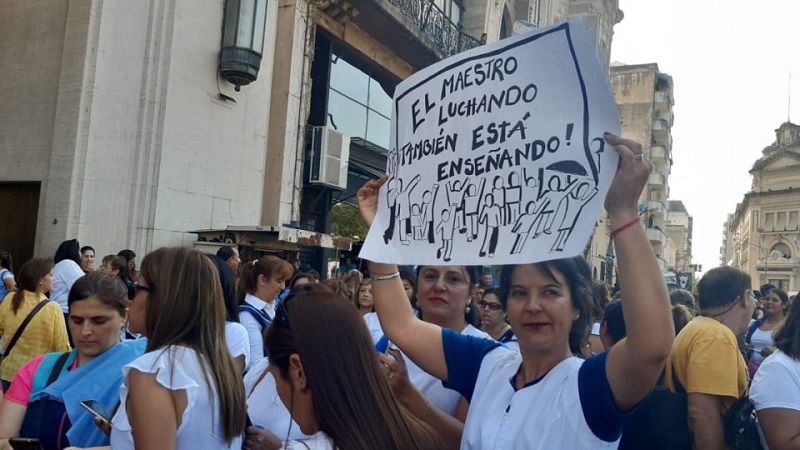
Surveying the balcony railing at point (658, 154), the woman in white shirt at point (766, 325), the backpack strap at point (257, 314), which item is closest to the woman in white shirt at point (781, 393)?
the backpack strap at point (257, 314)

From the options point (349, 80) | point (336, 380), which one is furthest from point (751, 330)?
point (349, 80)

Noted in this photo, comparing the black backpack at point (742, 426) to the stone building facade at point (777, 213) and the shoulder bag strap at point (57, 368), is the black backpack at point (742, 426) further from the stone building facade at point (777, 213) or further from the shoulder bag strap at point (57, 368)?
the stone building facade at point (777, 213)

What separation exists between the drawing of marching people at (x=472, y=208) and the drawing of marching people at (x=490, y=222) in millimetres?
33

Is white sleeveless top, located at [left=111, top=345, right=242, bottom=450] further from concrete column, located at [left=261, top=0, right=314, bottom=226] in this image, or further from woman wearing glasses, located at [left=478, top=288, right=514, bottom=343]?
concrete column, located at [left=261, top=0, right=314, bottom=226]

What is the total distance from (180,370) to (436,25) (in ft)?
54.4

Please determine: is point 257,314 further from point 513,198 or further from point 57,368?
point 513,198

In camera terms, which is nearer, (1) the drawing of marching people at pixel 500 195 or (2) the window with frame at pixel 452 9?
(1) the drawing of marching people at pixel 500 195

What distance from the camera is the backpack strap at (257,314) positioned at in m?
4.80

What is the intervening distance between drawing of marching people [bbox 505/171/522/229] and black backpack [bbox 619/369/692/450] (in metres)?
1.35

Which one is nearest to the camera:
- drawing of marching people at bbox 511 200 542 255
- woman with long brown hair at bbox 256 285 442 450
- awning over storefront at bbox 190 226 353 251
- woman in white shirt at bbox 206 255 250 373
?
woman with long brown hair at bbox 256 285 442 450

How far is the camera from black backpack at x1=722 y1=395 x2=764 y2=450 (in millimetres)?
2973

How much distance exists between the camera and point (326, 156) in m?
13.6

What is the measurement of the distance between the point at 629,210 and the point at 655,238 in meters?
60.4

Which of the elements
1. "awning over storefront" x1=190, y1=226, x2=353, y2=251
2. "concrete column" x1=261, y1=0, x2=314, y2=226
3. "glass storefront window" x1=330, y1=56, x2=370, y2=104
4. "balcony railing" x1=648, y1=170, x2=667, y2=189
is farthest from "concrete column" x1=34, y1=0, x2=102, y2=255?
"balcony railing" x1=648, y1=170, x2=667, y2=189
